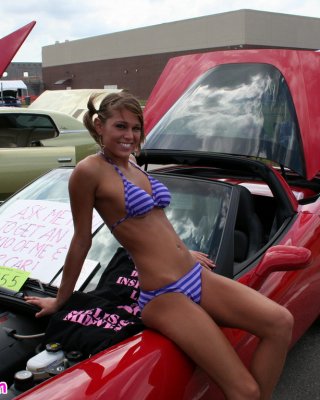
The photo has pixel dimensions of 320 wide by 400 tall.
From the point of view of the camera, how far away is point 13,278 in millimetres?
2488

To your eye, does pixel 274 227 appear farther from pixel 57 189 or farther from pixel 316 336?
pixel 57 189

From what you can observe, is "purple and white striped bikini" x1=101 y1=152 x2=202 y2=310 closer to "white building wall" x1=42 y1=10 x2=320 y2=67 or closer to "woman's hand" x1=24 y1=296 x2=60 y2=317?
"woman's hand" x1=24 y1=296 x2=60 y2=317

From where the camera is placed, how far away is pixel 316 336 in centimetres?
360

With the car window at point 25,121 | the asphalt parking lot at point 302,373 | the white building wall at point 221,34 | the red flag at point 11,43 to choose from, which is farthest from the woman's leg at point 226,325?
the white building wall at point 221,34

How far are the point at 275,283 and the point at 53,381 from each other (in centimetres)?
137

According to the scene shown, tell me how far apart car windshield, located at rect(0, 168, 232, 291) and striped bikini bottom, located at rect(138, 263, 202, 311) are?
0.46 metres

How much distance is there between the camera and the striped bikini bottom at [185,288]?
1841 millimetres

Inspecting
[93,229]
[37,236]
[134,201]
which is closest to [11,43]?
[37,236]

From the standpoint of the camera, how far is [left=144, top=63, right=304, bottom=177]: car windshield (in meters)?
3.15

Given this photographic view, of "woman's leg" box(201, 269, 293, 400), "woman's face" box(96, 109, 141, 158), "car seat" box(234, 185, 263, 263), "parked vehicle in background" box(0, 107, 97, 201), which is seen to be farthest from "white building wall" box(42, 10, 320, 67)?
"woman's leg" box(201, 269, 293, 400)

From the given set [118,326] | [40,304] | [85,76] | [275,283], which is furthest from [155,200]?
[85,76]

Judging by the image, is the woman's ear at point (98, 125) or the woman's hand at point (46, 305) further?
the woman's hand at point (46, 305)

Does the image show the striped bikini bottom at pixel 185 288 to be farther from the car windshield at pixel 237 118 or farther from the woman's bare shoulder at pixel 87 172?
the car windshield at pixel 237 118

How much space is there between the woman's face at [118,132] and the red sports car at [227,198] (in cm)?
69
